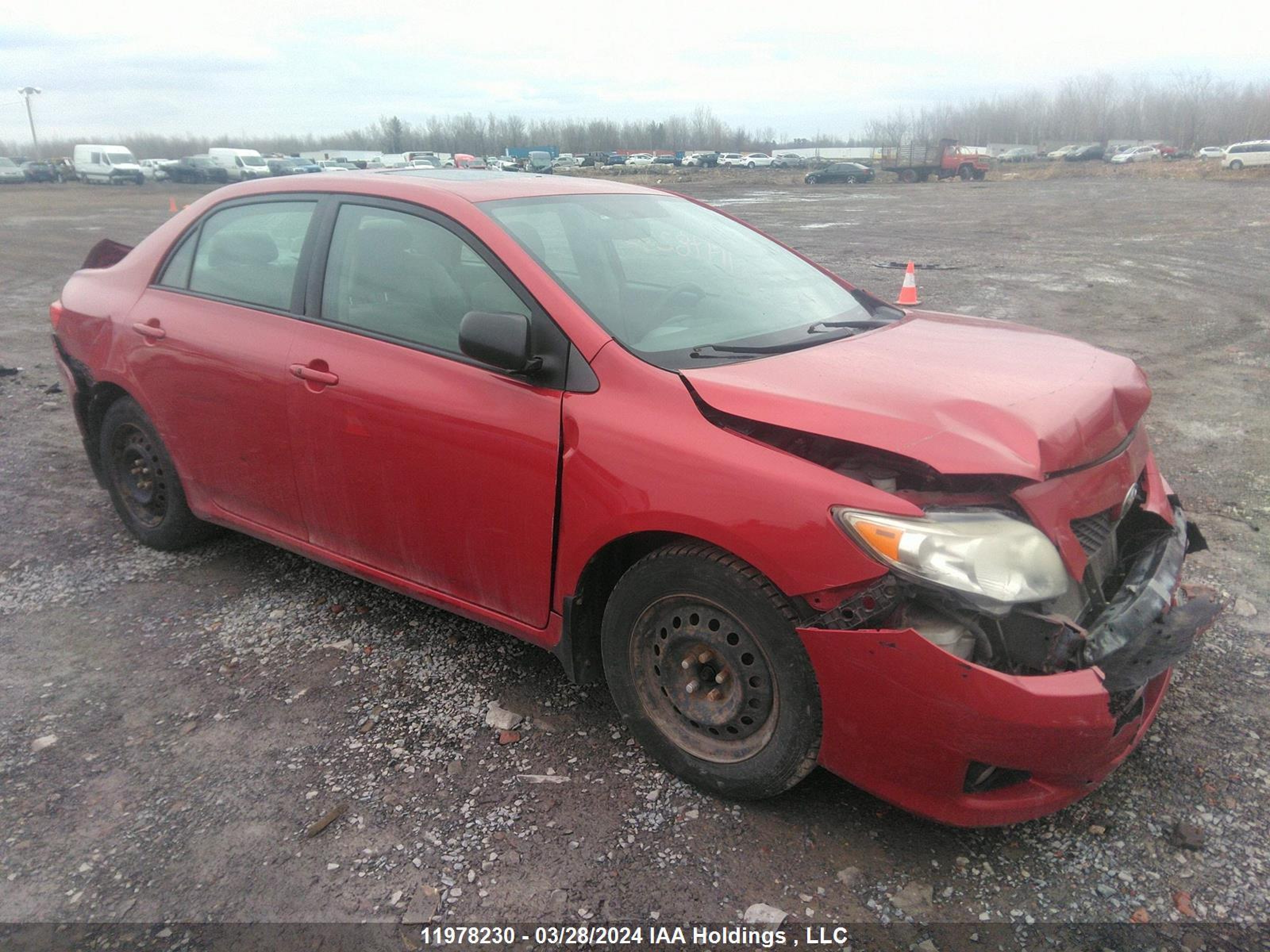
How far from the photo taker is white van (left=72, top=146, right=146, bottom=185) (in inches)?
1933

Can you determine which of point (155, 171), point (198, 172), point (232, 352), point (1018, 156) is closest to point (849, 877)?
point (232, 352)

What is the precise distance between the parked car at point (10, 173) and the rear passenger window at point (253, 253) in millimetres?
63118

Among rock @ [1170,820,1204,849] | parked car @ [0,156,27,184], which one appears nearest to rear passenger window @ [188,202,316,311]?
rock @ [1170,820,1204,849]

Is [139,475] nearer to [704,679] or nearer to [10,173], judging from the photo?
[704,679]

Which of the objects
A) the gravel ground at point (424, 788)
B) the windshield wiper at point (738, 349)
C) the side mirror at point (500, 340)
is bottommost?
the gravel ground at point (424, 788)

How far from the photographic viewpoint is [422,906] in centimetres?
237

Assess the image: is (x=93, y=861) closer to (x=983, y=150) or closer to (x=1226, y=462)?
(x=1226, y=462)

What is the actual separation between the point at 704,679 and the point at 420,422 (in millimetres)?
1243

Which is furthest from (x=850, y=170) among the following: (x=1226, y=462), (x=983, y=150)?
(x=983, y=150)

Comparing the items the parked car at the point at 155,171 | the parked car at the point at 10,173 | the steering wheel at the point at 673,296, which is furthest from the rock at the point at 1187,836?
the parked car at the point at 10,173

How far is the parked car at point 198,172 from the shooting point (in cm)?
4969

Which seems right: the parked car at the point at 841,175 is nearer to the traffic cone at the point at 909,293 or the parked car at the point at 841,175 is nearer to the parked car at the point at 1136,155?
the parked car at the point at 1136,155

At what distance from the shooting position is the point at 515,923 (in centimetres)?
232

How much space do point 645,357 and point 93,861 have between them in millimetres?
2090
